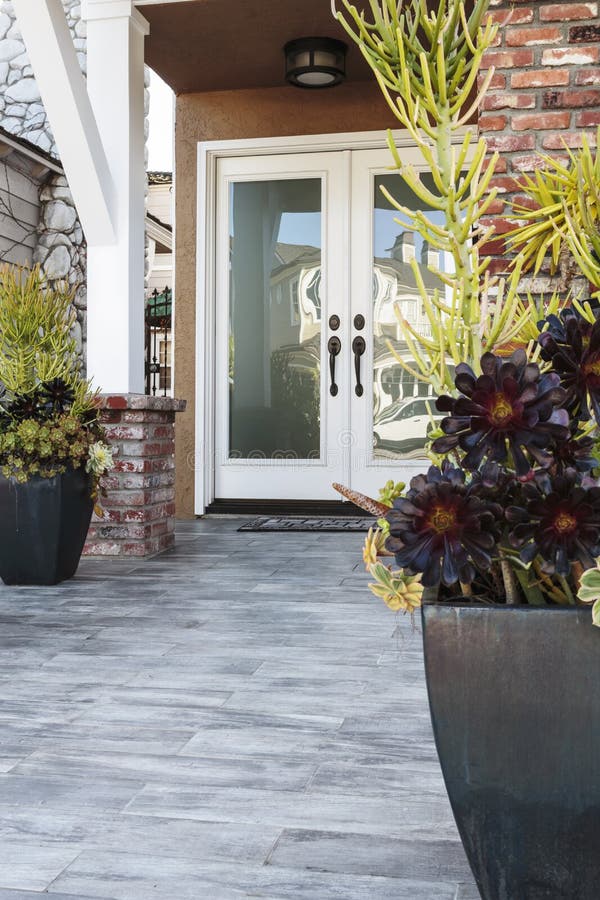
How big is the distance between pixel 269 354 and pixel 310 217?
0.84 m

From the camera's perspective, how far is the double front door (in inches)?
203

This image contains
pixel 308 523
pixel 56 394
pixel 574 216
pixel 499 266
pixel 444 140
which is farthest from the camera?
pixel 308 523

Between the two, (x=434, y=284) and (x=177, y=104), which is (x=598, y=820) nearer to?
(x=434, y=284)

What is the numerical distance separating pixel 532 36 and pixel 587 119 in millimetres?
263

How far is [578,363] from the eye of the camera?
0.90m

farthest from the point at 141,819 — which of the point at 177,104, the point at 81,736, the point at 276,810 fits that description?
the point at 177,104

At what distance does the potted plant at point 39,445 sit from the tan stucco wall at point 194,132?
192 cm

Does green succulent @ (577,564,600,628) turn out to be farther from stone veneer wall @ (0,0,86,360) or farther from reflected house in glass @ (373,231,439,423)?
stone veneer wall @ (0,0,86,360)

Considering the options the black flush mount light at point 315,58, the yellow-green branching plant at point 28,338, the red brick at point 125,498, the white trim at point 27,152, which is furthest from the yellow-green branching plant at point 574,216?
the white trim at point 27,152

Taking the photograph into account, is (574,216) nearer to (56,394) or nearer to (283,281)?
(56,394)

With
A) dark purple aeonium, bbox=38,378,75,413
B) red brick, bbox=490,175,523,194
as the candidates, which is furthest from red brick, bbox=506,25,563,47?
dark purple aeonium, bbox=38,378,75,413

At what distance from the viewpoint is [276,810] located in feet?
4.49

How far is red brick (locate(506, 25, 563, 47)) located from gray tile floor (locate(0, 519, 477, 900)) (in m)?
1.62

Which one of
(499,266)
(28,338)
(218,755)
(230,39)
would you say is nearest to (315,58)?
(230,39)
